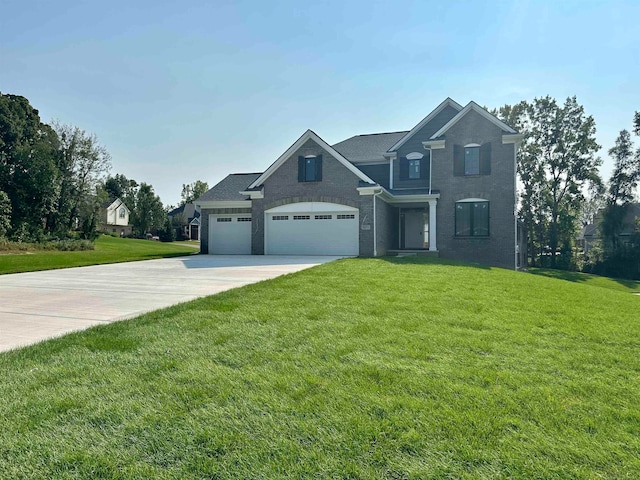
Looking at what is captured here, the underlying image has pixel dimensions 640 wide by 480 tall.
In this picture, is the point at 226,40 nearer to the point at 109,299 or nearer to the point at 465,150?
the point at 109,299

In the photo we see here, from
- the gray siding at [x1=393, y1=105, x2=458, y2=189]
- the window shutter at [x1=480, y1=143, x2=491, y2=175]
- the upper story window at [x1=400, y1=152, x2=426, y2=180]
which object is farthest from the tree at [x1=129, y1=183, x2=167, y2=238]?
the window shutter at [x1=480, y1=143, x2=491, y2=175]

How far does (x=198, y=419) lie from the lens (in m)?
2.94

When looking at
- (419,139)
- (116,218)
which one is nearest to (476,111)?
(419,139)

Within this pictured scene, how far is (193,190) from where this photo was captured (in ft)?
257

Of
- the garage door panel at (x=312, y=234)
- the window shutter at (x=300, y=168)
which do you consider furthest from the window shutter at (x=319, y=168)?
the garage door panel at (x=312, y=234)

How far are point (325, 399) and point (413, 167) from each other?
19711 mm

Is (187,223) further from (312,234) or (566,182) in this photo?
(566,182)

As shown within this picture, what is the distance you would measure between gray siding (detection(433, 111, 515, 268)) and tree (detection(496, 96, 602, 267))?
15467 mm

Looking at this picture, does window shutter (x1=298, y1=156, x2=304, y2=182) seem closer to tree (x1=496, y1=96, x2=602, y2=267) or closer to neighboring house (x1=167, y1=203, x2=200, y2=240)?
tree (x1=496, y1=96, x2=602, y2=267)

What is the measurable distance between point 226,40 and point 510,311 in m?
11.5

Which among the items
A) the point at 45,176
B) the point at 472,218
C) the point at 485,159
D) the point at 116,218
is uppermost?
the point at 45,176

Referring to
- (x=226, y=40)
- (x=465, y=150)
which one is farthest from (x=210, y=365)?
(x=465, y=150)

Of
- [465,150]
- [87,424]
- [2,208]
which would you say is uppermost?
[465,150]

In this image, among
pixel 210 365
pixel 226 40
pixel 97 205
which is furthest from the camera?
pixel 97 205
